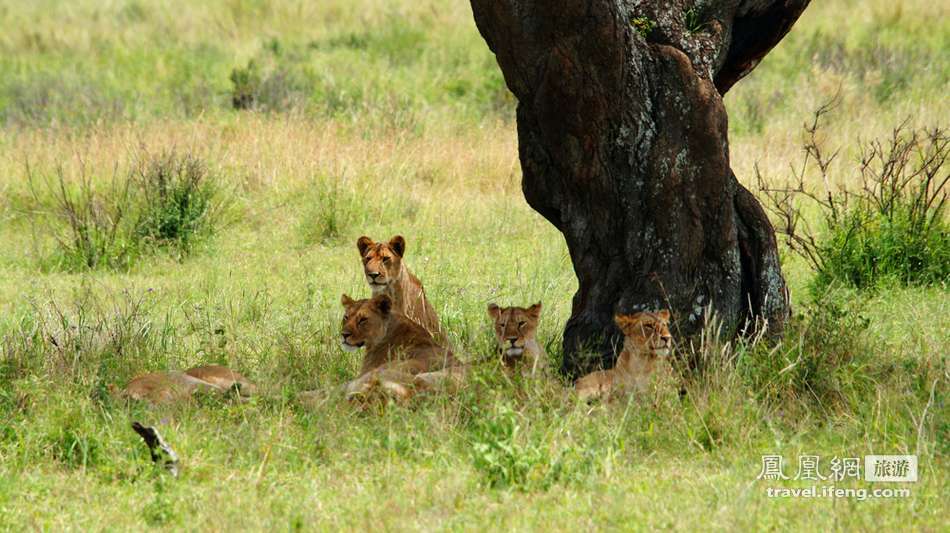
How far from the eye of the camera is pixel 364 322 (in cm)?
791

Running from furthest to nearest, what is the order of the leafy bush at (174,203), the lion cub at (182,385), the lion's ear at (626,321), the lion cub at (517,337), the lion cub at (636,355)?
the leafy bush at (174,203) → the lion cub at (517,337) → the lion cub at (182,385) → the lion's ear at (626,321) → the lion cub at (636,355)

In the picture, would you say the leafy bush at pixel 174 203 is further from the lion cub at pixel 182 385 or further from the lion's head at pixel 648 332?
the lion's head at pixel 648 332

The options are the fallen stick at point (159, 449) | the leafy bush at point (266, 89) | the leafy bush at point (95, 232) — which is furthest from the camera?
the leafy bush at point (266, 89)

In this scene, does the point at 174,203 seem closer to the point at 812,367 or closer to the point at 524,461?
the point at 812,367

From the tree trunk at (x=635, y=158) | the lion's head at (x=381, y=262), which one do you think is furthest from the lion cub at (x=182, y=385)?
the tree trunk at (x=635, y=158)

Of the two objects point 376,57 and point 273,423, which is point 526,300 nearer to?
point 273,423

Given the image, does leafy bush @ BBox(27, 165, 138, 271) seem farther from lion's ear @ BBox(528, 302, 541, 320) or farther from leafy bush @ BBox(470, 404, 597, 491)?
leafy bush @ BBox(470, 404, 597, 491)

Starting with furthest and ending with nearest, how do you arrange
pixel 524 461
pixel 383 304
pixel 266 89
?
pixel 266 89, pixel 383 304, pixel 524 461

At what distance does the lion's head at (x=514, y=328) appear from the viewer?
729 cm

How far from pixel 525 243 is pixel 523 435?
6355 mm

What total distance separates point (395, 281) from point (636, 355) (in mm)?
2354

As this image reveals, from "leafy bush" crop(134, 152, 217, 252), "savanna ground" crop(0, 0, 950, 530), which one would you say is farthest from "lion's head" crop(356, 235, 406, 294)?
"leafy bush" crop(134, 152, 217, 252)

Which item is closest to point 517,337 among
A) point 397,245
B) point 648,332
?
point 648,332

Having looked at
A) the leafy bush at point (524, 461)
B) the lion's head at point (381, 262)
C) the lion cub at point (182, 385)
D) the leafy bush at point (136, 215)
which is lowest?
the leafy bush at point (524, 461)
